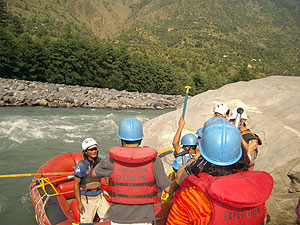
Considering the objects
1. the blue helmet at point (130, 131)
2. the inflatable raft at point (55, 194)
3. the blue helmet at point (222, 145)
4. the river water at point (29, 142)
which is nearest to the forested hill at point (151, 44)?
the river water at point (29, 142)

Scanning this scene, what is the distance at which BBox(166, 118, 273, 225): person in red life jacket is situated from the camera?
1.13 meters

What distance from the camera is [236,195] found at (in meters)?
1.12

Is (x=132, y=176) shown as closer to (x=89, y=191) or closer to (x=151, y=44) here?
(x=89, y=191)

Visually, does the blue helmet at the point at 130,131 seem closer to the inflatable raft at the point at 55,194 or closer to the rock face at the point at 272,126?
the inflatable raft at the point at 55,194

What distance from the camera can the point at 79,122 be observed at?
12.9 meters

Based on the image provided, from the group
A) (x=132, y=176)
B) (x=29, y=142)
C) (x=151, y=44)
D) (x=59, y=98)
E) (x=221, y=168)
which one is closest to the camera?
(x=221, y=168)

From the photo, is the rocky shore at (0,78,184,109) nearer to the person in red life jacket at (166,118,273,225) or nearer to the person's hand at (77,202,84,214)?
the person's hand at (77,202,84,214)

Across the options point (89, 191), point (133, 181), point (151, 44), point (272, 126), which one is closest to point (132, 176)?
point (133, 181)

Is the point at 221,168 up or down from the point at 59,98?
up

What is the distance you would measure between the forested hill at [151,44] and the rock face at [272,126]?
910 inches

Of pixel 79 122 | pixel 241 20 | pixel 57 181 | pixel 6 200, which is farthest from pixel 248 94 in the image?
pixel 241 20

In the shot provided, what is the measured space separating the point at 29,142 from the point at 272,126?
842 cm

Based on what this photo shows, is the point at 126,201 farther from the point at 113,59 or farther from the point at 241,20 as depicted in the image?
the point at 241,20

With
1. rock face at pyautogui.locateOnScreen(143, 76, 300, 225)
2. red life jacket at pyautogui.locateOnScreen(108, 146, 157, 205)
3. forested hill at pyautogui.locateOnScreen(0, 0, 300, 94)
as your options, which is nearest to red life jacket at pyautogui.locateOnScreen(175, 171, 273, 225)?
red life jacket at pyautogui.locateOnScreen(108, 146, 157, 205)
